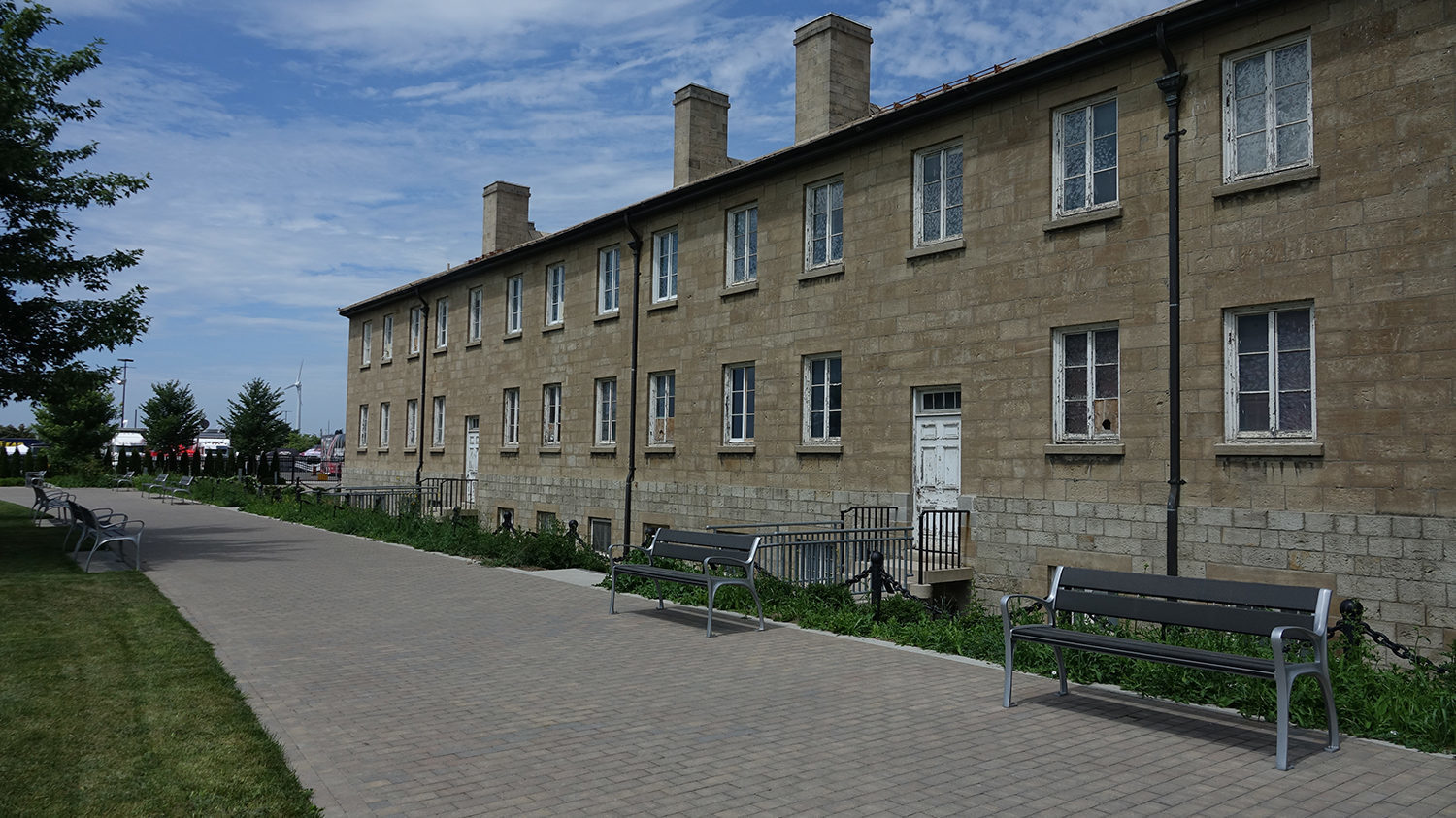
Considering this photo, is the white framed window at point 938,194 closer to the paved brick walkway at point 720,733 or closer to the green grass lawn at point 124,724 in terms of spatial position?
the paved brick walkway at point 720,733

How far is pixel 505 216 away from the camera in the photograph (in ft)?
102

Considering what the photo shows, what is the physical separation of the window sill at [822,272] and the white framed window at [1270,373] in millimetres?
6401

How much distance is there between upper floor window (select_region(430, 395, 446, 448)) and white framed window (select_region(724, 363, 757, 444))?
45.1ft

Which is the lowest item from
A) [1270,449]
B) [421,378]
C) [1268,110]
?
[1270,449]

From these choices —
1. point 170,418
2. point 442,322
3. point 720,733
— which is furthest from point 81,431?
point 720,733

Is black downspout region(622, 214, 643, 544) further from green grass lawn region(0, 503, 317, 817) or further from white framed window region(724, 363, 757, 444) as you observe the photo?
green grass lawn region(0, 503, 317, 817)

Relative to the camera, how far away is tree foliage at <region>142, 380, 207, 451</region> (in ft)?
185

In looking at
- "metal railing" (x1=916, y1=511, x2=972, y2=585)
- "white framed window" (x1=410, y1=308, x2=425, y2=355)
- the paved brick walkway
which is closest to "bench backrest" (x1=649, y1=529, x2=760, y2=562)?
the paved brick walkway

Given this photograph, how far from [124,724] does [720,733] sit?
3813mm

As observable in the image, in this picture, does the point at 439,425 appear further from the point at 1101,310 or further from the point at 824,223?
the point at 1101,310

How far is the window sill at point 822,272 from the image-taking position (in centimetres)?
1664

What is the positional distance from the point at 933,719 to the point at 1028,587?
658 cm

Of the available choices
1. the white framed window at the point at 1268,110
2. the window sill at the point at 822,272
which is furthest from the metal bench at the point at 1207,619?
the window sill at the point at 822,272

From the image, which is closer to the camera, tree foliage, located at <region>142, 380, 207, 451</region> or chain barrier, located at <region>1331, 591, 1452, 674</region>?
chain barrier, located at <region>1331, 591, 1452, 674</region>
